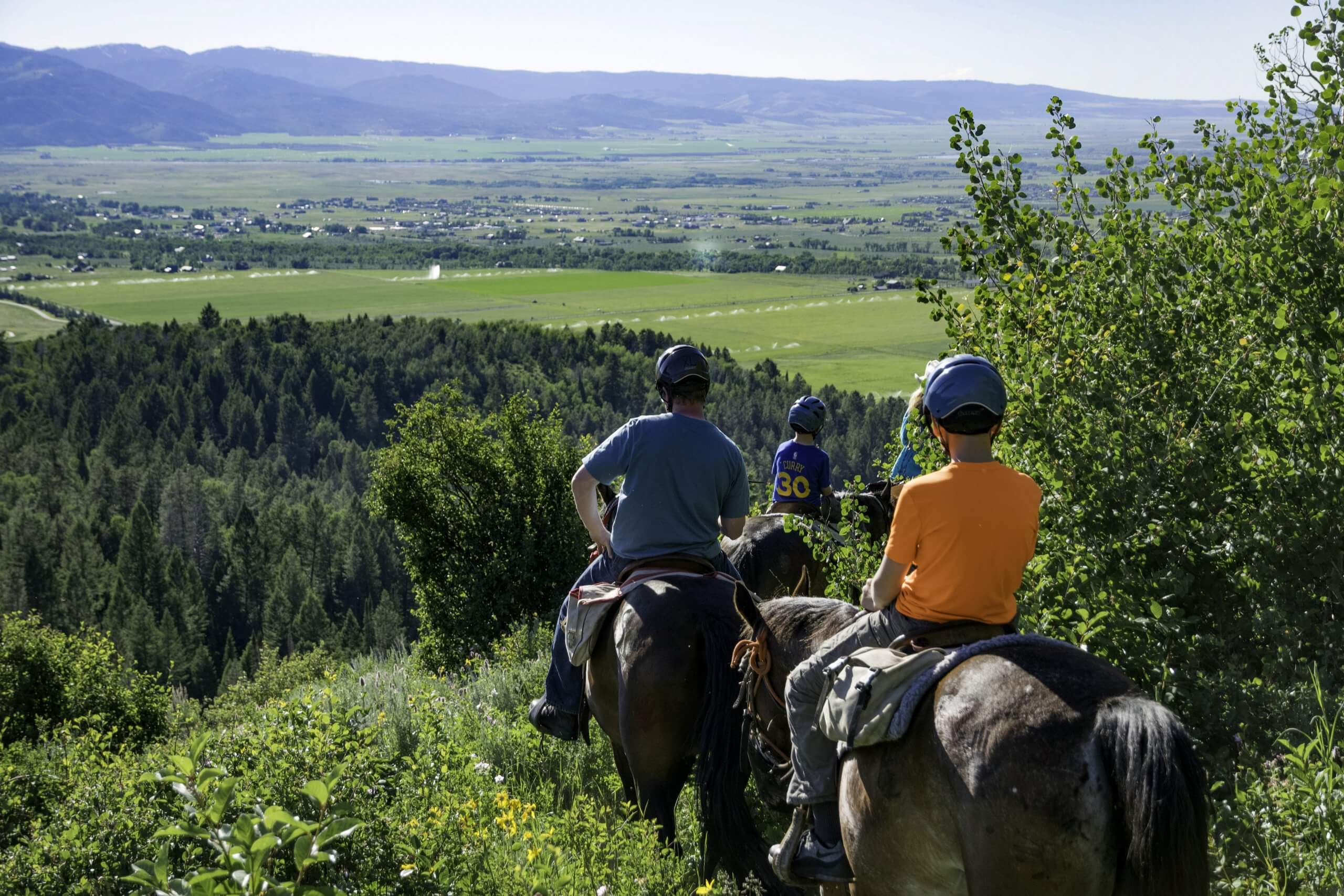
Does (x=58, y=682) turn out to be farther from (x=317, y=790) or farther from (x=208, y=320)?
(x=208, y=320)

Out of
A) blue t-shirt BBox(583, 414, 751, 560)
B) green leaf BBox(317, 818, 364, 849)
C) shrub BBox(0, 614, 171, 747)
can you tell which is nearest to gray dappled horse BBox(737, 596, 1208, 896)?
green leaf BBox(317, 818, 364, 849)

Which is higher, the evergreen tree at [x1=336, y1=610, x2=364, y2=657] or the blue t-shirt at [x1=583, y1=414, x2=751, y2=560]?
the blue t-shirt at [x1=583, y1=414, x2=751, y2=560]

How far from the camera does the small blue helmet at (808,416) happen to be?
10430 mm

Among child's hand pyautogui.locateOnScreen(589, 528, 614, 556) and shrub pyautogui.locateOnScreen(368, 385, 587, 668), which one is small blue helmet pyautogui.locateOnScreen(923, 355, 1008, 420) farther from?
shrub pyautogui.locateOnScreen(368, 385, 587, 668)

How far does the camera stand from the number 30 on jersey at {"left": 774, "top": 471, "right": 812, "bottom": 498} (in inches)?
409

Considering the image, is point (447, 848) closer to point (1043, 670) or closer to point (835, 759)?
point (835, 759)

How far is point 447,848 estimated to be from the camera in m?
5.57

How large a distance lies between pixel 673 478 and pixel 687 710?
1.43 meters

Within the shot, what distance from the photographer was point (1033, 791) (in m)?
3.96

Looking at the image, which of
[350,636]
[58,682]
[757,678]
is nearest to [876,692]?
[757,678]

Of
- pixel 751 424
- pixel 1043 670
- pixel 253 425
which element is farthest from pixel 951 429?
pixel 253 425

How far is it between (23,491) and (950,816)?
464 feet

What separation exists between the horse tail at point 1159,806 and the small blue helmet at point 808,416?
6663 mm

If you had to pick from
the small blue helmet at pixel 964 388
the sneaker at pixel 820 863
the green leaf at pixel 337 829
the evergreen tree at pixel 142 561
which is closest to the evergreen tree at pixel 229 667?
the evergreen tree at pixel 142 561
